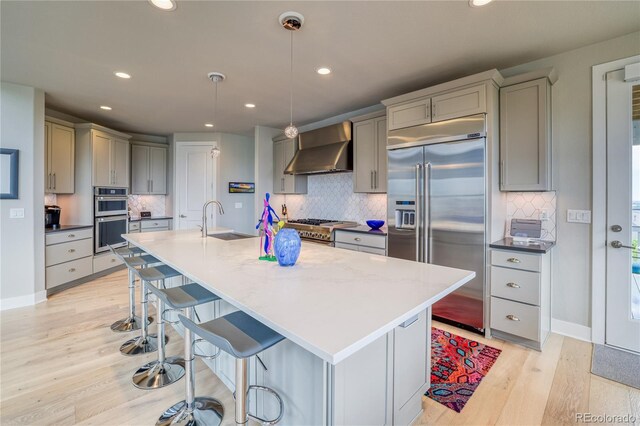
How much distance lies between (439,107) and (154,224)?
18.2 ft

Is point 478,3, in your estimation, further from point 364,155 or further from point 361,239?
point 361,239

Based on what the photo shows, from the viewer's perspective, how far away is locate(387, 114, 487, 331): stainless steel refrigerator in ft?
8.80

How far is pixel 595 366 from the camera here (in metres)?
2.17

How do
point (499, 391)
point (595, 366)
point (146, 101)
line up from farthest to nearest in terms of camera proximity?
point (146, 101) < point (595, 366) < point (499, 391)

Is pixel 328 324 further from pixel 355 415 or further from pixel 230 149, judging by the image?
pixel 230 149

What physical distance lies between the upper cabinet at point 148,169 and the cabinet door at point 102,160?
0.82 meters

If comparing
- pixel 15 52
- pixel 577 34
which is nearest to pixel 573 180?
pixel 577 34

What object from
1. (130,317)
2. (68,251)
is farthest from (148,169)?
(130,317)

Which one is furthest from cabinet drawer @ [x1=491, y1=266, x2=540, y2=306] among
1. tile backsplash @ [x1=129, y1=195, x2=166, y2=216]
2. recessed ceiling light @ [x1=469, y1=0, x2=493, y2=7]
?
tile backsplash @ [x1=129, y1=195, x2=166, y2=216]

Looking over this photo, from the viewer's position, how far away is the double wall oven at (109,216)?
4.62 m

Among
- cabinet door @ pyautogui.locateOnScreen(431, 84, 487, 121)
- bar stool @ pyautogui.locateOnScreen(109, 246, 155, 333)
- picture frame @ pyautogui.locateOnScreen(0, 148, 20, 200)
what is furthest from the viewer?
picture frame @ pyautogui.locateOnScreen(0, 148, 20, 200)

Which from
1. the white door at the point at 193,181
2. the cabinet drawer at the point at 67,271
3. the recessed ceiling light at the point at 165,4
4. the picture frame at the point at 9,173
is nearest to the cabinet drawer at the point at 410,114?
the recessed ceiling light at the point at 165,4

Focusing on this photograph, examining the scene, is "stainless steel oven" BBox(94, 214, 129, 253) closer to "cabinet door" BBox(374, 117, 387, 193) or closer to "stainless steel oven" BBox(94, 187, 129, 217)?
"stainless steel oven" BBox(94, 187, 129, 217)

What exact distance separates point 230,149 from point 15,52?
338cm
